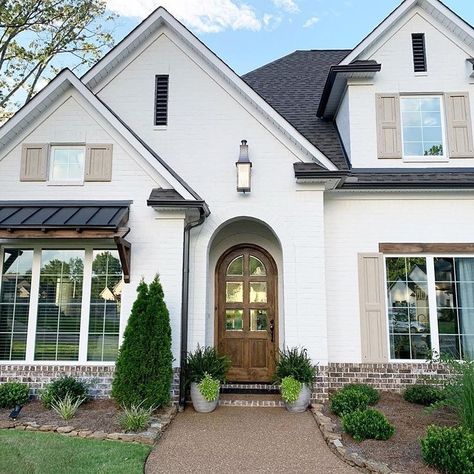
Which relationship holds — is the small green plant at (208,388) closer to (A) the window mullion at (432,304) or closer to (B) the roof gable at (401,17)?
(A) the window mullion at (432,304)

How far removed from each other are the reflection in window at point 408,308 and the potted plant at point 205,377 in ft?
10.7

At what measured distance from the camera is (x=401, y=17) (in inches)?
349

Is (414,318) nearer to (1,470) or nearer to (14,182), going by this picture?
(1,470)

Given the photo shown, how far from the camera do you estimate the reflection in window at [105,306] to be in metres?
7.05

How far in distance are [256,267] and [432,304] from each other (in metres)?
3.45

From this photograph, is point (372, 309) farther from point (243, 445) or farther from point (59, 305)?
point (59, 305)

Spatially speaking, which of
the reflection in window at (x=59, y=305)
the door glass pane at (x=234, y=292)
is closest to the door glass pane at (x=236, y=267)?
the door glass pane at (x=234, y=292)

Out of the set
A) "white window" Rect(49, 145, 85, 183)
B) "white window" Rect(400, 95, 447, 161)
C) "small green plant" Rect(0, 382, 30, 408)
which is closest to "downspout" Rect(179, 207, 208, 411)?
"white window" Rect(49, 145, 85, 183)

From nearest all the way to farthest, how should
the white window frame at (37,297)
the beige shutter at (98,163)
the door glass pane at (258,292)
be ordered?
1. the white window frame at (37,297)
2. the beige shutter at (98,163)
3. the door glass pane at (258,292)

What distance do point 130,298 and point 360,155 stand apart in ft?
17.3

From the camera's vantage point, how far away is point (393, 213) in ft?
26.4

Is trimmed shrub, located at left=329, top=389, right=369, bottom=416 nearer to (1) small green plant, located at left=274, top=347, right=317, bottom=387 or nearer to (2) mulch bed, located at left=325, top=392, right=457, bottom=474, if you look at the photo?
(2) mulch bed, located at left=325, top=392, right=457, bottom=474

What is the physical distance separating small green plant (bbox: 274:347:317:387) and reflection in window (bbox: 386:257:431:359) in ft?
6.03

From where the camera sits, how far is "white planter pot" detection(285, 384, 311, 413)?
6.62m
